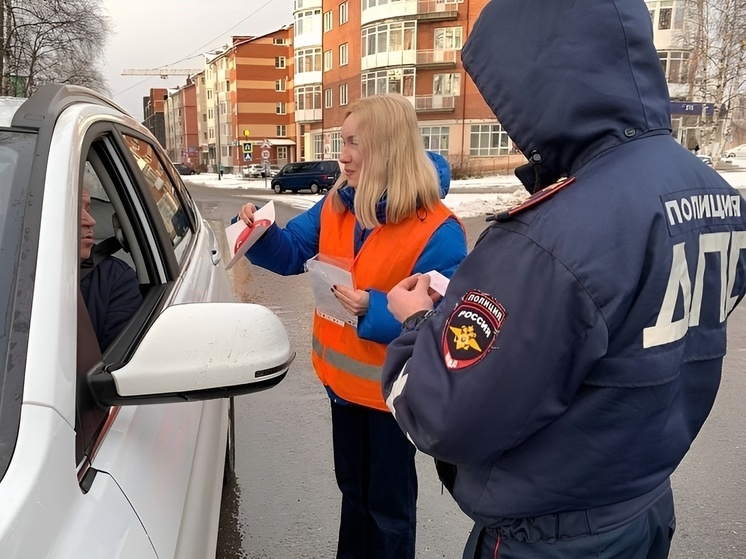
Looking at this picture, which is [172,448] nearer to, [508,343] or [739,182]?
[508,343]

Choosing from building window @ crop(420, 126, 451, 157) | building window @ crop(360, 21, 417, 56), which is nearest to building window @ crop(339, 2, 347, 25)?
building window @ crop(360, 21, 417, 56)

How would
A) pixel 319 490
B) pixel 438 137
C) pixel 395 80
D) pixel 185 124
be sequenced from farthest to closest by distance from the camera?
pixel 185 124 < pixel 395 80 < pixel 438 137 < pixel 319 490

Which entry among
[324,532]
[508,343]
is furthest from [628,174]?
[324,532]

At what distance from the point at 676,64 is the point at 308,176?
2572cm

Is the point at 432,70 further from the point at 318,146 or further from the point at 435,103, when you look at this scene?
the point at 318,146

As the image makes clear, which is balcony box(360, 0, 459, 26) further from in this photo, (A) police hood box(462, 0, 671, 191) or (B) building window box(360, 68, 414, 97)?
(A) police hood box(462, 0, 671, 191)

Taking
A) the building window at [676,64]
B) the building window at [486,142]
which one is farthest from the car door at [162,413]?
the building window at [676,64]

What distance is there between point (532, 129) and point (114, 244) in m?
1.72

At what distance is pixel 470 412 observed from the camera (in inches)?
43.1

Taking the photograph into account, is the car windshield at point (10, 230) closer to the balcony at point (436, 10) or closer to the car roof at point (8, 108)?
the car roof at point (8, 108)

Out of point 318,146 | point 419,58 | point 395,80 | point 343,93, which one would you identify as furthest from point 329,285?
point 318,146

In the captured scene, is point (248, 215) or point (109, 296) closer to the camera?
point (109, 296)

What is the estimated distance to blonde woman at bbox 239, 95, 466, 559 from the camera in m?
2.01

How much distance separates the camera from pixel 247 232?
2.37 meters
